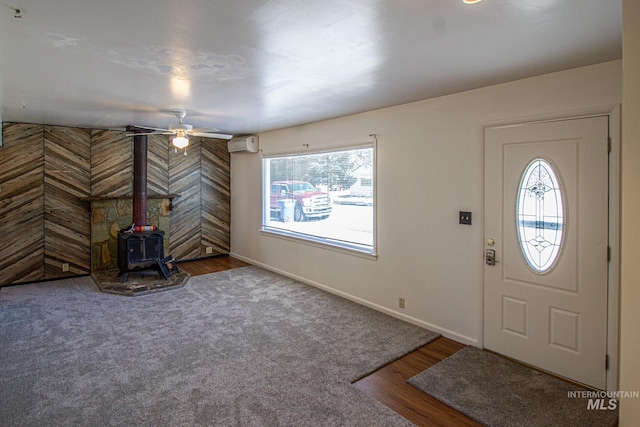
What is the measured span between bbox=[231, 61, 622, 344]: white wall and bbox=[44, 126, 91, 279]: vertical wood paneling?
4120mm

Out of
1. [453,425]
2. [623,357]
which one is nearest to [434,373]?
[453,425]

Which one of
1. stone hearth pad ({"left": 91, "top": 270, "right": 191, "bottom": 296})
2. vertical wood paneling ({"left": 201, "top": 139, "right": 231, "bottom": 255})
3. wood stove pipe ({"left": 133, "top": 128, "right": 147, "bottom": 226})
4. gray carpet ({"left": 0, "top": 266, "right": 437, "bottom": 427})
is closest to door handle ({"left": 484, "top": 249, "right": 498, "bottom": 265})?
gray carpet ({"left": 0, "top": 266, "right": 437, "bottom": 427})

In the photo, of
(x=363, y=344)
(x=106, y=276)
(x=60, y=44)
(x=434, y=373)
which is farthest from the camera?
(x=106, y=276)

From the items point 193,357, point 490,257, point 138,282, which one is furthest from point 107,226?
point 490,257

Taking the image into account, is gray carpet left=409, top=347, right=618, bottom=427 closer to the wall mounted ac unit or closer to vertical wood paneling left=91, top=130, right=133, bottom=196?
the wall mounted ac unit

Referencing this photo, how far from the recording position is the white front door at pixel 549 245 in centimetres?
265

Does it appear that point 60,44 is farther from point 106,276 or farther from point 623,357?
point 106,276

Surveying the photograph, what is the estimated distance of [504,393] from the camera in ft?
8.63

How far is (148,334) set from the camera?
3.64 m

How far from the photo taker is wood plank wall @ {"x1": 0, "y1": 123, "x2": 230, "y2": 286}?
524cm

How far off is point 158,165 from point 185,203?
0.86 metres

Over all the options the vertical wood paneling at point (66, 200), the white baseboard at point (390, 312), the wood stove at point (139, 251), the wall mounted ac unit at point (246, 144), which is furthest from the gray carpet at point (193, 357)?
the wall mounted ac unit at point (246, 144)

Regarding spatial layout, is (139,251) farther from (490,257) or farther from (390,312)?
(490,257)

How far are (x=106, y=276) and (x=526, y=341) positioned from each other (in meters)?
5.81
